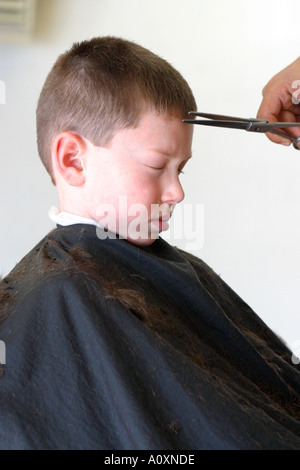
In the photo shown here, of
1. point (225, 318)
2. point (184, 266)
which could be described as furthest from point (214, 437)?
point (184, 266)

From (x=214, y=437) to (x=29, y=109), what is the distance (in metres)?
1.86

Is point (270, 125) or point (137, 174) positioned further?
point (270, 125)

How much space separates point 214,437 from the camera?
1130 millimetres

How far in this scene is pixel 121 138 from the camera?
151 cm

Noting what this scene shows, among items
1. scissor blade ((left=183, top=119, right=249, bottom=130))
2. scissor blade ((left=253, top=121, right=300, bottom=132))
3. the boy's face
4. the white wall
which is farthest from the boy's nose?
the white wall

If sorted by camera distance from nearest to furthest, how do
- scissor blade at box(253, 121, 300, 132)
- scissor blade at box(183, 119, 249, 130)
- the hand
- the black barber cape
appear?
the black barber cape < scissor blade at box(183, 119, 249, 130) < scissor blade at box(253, 121, 300, 132) < the hand

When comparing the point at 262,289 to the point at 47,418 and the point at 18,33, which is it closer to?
the point at 18,33

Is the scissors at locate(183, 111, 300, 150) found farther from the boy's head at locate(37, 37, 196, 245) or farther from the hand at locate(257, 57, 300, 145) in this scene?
the hand at locate(257, 57, 300, 145)

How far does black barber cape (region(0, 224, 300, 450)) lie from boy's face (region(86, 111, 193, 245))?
68mm

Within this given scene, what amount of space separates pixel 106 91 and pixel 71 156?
0.18 m

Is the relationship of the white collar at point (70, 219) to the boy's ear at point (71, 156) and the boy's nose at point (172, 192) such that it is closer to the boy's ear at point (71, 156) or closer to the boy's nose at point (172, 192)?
the boy's ear at point (71, 156)

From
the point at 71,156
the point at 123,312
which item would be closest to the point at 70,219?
the point at 71,156

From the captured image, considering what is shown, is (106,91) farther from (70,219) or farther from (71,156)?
(70,219)

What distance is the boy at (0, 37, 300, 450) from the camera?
1136 mm
